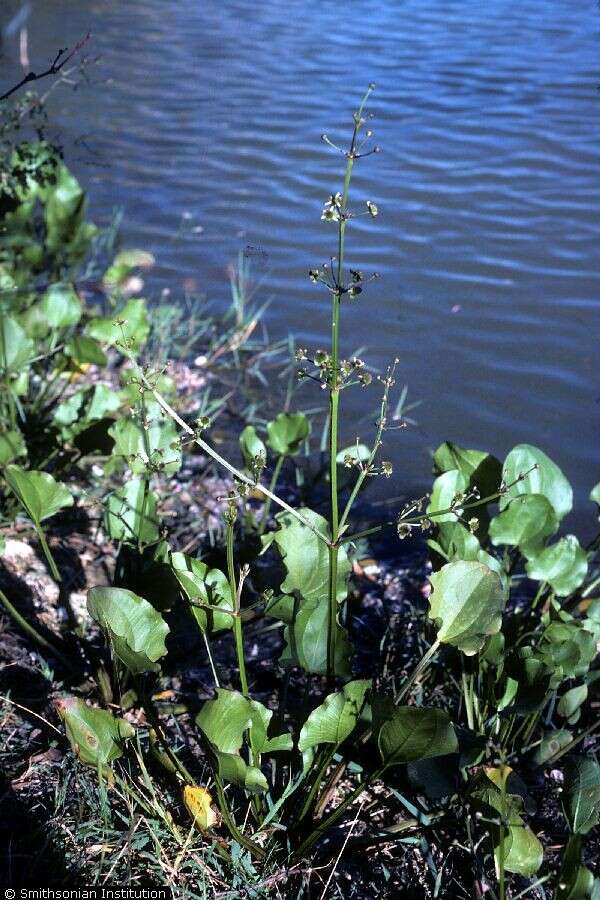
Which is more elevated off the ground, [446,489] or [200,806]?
[446,489]

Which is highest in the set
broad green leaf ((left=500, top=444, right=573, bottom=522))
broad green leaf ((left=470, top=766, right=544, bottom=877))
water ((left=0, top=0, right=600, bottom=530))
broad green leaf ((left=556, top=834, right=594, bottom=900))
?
broad green leaf ((left=500, top=444, right=573, bottom=522))

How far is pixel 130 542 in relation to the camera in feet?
6.17

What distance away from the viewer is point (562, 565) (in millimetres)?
1822

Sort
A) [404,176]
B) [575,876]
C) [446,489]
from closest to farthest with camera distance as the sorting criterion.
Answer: [575,876] → [446,489] → [404,176]

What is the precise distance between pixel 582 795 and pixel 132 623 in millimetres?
711

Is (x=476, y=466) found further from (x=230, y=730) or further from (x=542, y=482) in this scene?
(x=230, y=730)

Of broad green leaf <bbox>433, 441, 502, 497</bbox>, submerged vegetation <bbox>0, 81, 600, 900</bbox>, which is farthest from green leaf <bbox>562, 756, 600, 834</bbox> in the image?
broad green leaf <bbox>433, 441, 502, 497</bbox>

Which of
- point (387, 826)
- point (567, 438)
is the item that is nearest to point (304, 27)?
point (567, 438)

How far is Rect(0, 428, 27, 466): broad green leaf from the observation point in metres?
2.11

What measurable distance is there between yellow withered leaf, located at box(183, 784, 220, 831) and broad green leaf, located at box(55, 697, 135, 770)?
0.42 ft

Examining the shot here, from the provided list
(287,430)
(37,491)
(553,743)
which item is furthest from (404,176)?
(553,743)

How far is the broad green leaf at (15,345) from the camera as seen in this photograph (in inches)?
91.7

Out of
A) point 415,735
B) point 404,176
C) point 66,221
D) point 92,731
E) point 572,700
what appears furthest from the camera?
point 404,176

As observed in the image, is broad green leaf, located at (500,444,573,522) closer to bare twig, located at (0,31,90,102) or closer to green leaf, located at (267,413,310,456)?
green leaf, located at (267,413,310,456)
